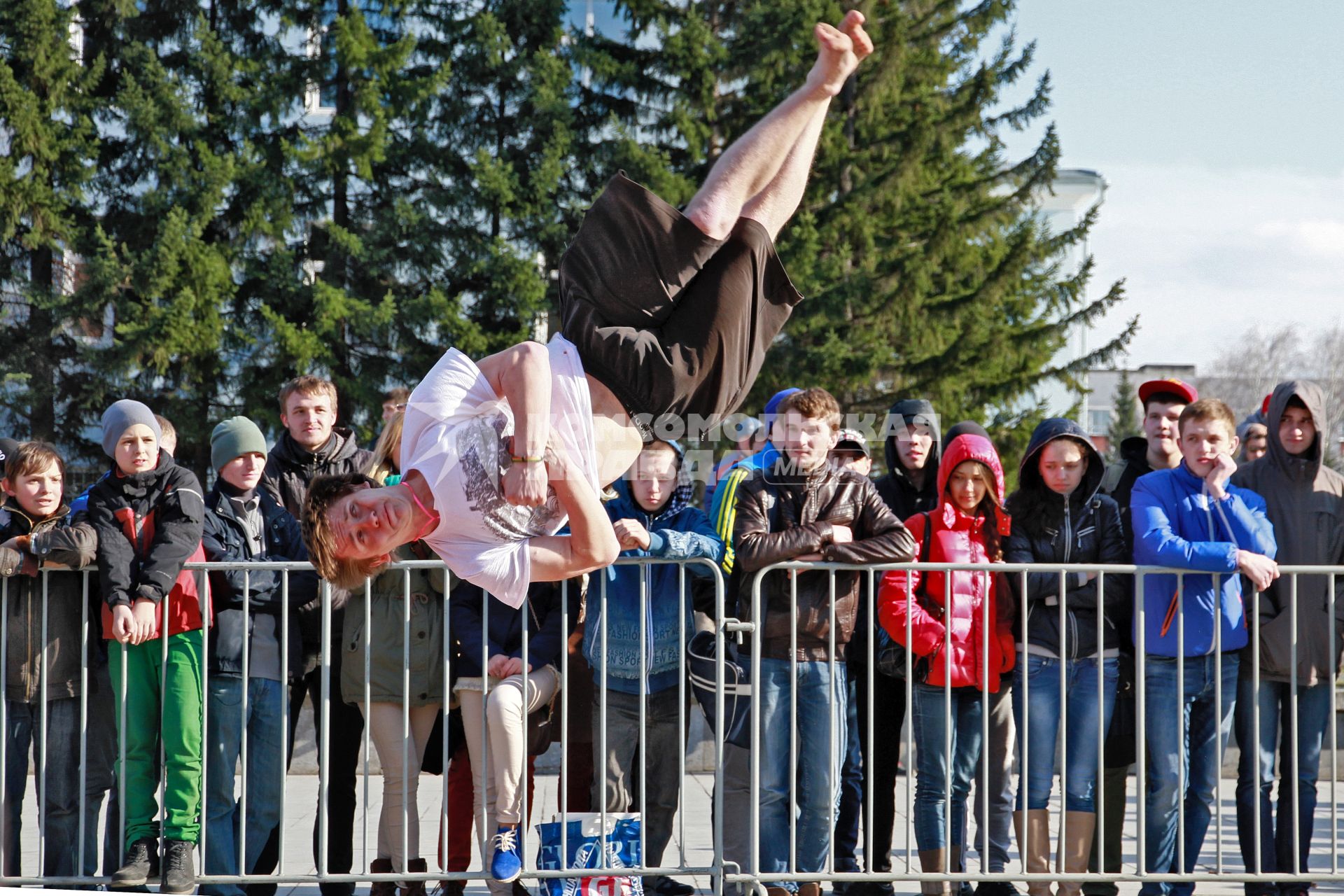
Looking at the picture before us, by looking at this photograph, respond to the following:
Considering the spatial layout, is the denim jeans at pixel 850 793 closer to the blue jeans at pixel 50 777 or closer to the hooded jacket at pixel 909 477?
the hooded jacket at pixel 909 477

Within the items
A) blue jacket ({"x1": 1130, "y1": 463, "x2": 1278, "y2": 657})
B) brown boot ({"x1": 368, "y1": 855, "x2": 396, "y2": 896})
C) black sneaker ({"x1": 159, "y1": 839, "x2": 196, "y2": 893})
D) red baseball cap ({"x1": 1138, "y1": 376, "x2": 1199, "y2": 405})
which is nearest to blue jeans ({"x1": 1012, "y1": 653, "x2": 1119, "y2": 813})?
blue jacket ({"x1": 1130, "y1": 463, "x2": 1278, "y2": 657})

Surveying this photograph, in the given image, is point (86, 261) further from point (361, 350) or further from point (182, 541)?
point (182, 541)

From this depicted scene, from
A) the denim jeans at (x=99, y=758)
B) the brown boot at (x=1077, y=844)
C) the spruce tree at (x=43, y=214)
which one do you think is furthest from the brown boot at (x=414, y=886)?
the spruce tree at (x=43, y=214)

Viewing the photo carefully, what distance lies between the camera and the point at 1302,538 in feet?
16.7

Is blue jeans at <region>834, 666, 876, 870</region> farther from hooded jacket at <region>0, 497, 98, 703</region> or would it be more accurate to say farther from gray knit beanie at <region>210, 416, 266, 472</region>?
hooded jacket at <region>0, 497, 98, 703</region>

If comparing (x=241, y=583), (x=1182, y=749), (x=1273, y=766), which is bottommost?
(x=1273, y=766)

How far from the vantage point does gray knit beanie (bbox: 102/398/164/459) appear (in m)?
4.84

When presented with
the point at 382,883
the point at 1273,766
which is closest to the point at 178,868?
the point at 382,883

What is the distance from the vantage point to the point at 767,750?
464cm

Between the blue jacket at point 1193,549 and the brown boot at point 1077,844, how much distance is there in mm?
720

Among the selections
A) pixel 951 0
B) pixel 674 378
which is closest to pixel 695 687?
pixel 674 378

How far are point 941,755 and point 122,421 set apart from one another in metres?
3.61

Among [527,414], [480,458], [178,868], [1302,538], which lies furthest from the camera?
[1302,538]

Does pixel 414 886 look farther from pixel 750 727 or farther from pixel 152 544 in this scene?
pixel 152 544
